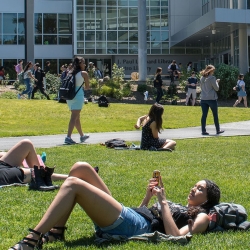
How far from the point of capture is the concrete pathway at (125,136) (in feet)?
47.0

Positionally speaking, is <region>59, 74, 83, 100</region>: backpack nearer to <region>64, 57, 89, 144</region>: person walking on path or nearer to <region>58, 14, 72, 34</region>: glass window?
<region>64, 57, 89, 144</region>: person walking on path

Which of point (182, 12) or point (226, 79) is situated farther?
point (182, 12)

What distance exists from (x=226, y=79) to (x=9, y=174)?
25994mm

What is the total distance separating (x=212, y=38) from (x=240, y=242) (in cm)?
3984

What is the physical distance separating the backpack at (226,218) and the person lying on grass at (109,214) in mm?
88

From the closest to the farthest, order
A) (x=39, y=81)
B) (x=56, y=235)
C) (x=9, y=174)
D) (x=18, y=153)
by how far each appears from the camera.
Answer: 1. (x=56, y=235)
2. (x=9, y=174)
3. (x=18, y=153)
4. (x=39, y=81)

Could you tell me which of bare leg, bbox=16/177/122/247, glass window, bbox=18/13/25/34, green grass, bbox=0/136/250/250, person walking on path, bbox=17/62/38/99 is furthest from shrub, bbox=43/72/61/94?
bare leg, bbox=16/177/122/247

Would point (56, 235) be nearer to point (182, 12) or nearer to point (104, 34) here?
point (104, 34)

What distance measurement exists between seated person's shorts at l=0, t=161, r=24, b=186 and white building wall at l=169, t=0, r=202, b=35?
137ft

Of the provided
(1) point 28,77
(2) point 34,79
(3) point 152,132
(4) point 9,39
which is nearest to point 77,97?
(3) point 152,132

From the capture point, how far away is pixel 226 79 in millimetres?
32906

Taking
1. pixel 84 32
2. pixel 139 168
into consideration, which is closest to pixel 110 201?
pixel 139 168

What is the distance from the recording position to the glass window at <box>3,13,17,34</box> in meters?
50.8

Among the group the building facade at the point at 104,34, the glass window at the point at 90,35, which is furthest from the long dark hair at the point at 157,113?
the glass window at the point at 90,35
